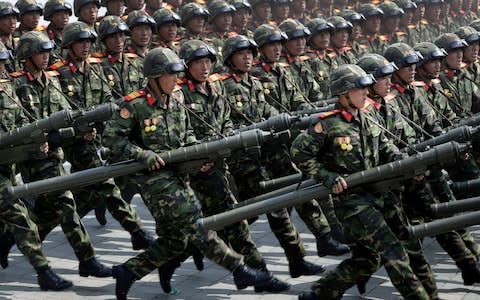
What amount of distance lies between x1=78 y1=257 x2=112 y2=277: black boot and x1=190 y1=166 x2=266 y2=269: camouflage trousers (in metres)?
1.18

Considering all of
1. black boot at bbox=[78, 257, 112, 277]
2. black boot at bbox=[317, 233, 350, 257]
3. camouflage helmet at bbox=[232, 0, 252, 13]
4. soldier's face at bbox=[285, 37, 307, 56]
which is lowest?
black boot at bbox=[317, 233, 350, 257]

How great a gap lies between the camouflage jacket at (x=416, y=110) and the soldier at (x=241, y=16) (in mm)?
5100

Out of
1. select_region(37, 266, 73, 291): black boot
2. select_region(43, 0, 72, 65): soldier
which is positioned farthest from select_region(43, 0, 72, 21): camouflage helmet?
select_region(37, 266, 73, 291): black boot

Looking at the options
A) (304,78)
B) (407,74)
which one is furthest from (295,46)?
(407,74)

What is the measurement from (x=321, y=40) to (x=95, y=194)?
4103 mm

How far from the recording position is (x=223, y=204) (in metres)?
10.1

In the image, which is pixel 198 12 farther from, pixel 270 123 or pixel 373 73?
pixel 373 73

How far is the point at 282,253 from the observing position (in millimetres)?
11617

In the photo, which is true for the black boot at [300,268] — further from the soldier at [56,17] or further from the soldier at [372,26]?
the soldier at [372,26]

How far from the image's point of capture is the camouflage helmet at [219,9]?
14.9m

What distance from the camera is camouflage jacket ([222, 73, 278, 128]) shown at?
36.7 feet

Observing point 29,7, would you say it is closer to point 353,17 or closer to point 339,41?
point 339,41

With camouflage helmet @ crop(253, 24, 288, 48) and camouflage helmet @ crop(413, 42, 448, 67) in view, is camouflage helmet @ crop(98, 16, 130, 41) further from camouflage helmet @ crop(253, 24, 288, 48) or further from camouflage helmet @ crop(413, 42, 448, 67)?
camouflage helmet @ crop(413, 42, 448, 67)

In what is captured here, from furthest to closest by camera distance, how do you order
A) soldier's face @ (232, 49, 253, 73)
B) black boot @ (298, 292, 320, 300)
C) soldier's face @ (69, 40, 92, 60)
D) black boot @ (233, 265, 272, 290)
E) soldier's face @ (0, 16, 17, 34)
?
1. soldier's face @ (0, 16, 17, 34)
2. soldier's face @ (69, 40, 92, 60)
3. soldier's face @ (232, 49, 253, 73)
4. black boot @ (233, 265, 272, 290)
5. black boot @ (298, 292, 320, 300)
